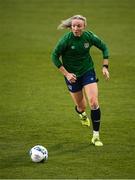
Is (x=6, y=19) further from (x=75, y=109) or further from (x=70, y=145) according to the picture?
(x=70, y=145)

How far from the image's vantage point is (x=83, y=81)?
565 inches

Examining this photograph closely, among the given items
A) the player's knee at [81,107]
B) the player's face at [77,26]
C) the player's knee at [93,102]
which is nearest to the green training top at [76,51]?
the player's face at [77,26]

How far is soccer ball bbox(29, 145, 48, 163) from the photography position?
12.8 meters

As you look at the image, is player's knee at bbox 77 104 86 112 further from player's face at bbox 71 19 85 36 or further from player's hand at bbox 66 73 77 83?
player's face at bbox 71 19 85 36

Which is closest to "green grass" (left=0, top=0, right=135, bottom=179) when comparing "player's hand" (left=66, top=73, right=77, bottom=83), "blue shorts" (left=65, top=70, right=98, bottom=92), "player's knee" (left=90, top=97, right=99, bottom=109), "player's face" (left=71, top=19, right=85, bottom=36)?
"player's knee" (left=90, top=97, right=99, bottom=109)

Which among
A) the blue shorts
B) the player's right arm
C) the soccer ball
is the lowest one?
the soccer ball

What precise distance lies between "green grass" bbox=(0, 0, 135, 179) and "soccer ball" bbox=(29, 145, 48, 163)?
0.38ft

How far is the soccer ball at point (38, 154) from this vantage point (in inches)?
503

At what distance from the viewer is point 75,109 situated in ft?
52.9

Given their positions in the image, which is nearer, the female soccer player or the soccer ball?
the soccer ball

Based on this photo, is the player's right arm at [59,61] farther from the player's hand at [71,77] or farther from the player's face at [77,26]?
the player's face at [77,26]

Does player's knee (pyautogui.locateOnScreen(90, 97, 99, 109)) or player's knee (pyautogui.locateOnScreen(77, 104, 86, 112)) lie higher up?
player's knee (pyautogui.locateOnScreen(90, 97, 99, 109))

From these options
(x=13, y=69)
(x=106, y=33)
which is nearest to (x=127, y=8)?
(x=106, y=33)

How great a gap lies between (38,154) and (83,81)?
230 centimetres
